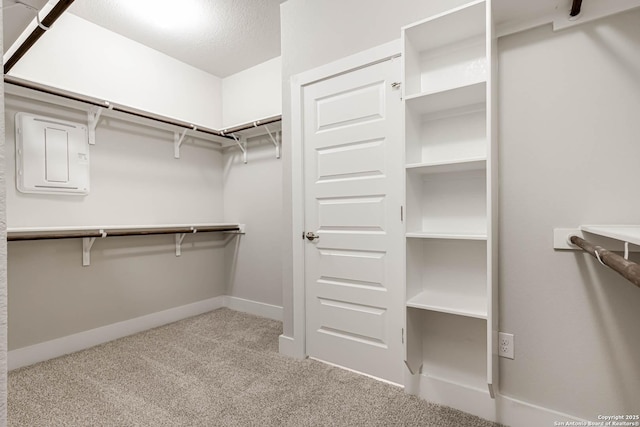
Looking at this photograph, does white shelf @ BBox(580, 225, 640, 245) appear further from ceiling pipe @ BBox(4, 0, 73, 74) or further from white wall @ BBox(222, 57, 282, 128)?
white wall @ BBox(222, 57, 282, 128)

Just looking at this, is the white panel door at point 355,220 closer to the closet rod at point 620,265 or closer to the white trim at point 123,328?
the closet rod at point 620,265

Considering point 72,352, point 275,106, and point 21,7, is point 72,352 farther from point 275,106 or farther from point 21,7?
point 275,106

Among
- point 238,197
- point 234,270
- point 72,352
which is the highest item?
point 238,197

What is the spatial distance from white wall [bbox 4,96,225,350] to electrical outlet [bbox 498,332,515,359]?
2862mm

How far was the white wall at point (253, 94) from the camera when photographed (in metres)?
3.24

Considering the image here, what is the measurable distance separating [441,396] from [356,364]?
0.53 m

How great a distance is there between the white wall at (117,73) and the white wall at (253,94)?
144 mm

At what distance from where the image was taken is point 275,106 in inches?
128

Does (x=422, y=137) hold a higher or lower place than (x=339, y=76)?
lower

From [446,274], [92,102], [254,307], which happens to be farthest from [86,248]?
[446,274]

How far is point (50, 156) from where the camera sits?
2355 millimetres

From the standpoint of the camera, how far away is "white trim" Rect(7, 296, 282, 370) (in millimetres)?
2266

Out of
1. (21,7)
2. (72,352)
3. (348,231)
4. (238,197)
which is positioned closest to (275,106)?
(238,197)

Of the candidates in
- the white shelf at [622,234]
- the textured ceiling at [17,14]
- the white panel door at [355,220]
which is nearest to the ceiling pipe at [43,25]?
the textured ceiling at [17,14]
